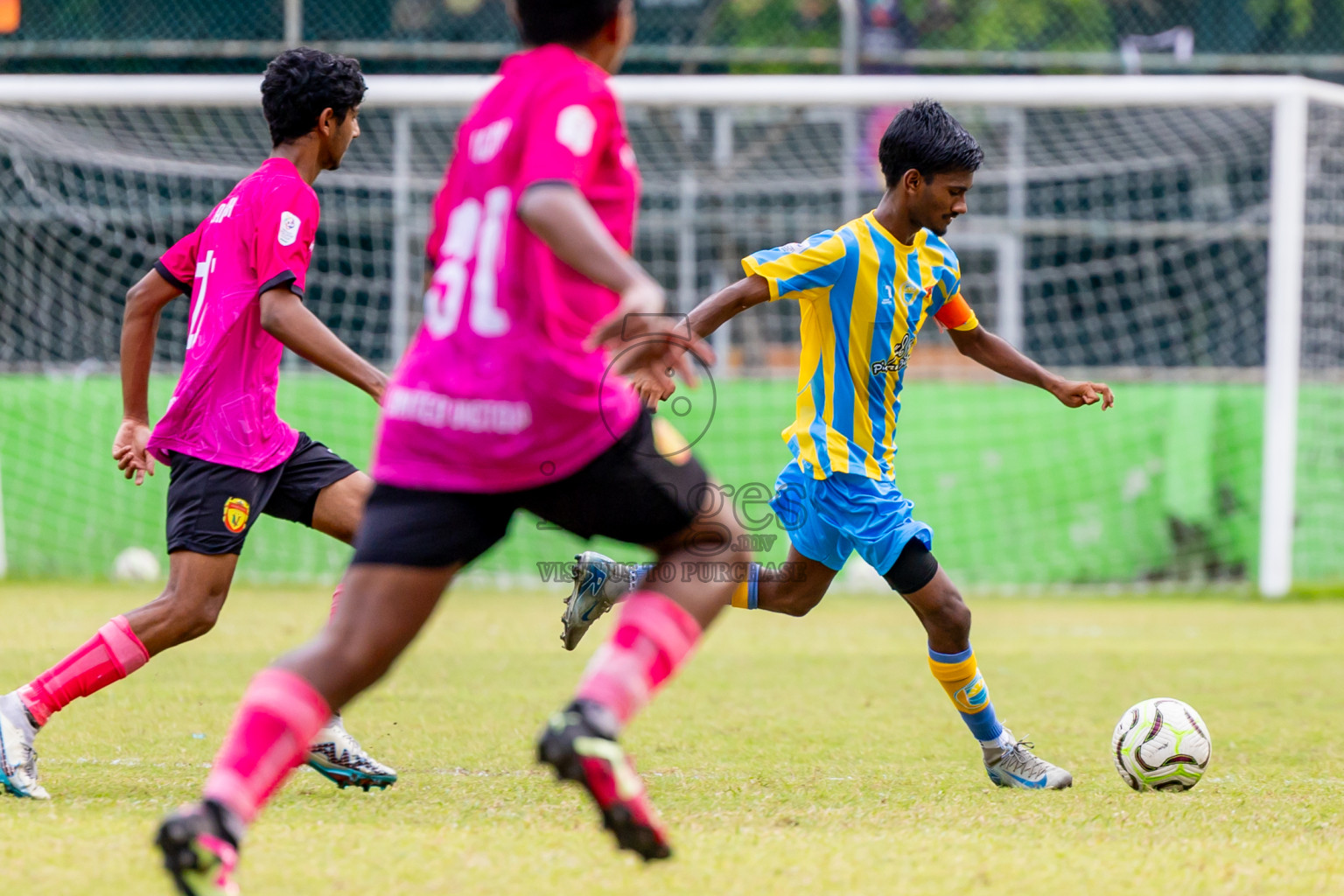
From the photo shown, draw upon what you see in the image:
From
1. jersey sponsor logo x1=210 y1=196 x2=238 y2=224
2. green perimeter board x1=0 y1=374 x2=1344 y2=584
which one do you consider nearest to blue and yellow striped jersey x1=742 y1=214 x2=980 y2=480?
jersey sponsor logo x1=210 y1=196 x2=238 y2=224

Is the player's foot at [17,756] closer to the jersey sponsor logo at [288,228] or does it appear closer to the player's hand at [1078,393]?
the jersey sponsor logo at [288,228]

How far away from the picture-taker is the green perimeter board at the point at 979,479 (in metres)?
11.7

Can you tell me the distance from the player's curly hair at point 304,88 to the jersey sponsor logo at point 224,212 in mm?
233

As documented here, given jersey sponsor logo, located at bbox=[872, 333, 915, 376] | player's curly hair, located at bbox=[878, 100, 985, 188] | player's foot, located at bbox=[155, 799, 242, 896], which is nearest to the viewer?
player's foot, located at bbox=[155, 799, 242, 896]

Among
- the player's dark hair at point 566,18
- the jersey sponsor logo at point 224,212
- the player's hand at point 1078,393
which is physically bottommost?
the player's hand at point 1078,393

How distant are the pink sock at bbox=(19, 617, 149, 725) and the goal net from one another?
23.6 feet

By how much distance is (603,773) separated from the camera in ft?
8.13

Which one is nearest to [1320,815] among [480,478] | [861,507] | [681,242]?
[861,507]

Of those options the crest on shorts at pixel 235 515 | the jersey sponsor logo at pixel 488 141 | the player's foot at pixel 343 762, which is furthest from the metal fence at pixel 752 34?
the jersey sponsor logo at pixel 488 141

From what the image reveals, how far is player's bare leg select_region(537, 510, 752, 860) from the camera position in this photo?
97.9 inches

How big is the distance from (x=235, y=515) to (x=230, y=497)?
0.18 ft

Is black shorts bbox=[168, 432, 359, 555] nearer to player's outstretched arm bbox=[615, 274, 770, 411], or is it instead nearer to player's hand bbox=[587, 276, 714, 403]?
player's outstretched arm bbox=[615, 274, 770, 411]

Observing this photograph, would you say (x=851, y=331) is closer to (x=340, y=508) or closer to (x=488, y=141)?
(x=340, y=508)

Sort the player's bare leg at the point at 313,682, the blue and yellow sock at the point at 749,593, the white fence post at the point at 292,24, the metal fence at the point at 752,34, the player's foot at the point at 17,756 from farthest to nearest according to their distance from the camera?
the metal fence at the point at 752,34 → the white fence post at the point at 292,24 → the blue and yellow sock at the point at 749,593 → the player's foot at the point at 17,756 → the player's bare leg at the point at 313,682
